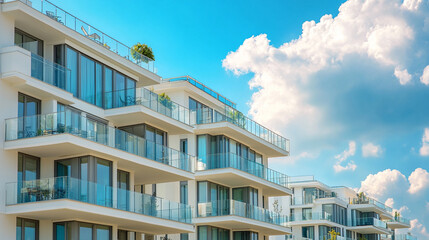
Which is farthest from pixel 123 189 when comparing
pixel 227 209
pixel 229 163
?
pixel 229 163

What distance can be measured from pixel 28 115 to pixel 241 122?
18.4m

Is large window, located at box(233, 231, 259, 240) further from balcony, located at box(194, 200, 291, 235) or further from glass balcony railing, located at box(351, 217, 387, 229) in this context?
glass balcony railing, located at box(351, 217, 387, 229)

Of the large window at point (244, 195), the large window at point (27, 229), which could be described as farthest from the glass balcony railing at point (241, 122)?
the large window at point (27, 229)

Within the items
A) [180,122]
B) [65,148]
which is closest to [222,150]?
[180,122]

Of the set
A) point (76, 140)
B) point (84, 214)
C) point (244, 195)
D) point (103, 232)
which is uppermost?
point (76, 140)

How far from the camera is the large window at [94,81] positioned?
2983 cm

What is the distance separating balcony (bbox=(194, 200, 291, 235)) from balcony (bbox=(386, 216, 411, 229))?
52431 millimetres

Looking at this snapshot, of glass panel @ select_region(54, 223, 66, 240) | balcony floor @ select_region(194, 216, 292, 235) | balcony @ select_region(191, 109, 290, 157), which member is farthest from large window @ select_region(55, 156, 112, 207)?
balcony @ select_region(191, 109, 290, 157)

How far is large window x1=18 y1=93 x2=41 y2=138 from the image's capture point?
26.8 m

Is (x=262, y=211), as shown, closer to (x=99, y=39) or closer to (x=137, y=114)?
(x=137, y=114)

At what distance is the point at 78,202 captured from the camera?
86.1 ft

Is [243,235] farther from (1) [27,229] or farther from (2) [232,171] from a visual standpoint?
(1) [27,229]

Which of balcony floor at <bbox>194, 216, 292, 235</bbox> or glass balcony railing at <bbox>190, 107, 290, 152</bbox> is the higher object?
glass balcony railing at <bbox>190, 107, 290, 152</bbox>

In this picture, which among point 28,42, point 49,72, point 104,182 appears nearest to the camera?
point 49,72
